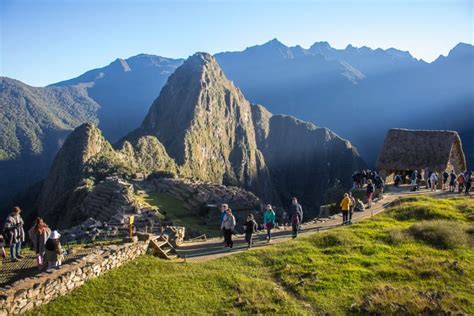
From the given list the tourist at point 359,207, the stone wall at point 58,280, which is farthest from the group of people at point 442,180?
the stone wall at point 58,280

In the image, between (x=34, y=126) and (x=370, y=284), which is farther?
(x=34, y=126)

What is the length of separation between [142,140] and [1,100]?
Result: 86.5m

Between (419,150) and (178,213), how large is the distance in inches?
998

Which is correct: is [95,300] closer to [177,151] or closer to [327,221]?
[327,221]

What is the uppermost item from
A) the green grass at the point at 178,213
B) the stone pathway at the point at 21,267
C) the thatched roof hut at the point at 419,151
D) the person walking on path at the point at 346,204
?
the thatched roof hut at the point at 419,151

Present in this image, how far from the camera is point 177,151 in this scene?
141875mm

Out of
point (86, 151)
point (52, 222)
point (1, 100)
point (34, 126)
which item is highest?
point (1, 100)

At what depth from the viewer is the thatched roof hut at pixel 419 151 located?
4188 cm

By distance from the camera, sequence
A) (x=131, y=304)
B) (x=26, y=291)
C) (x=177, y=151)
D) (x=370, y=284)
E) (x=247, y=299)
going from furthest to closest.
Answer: (x=177, y=151)
(x=370, y=284)
(x=247, y=299)
(x=131, y=304)
(x=26, y=291)

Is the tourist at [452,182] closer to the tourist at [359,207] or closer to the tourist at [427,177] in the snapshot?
the tourist at [427,177]

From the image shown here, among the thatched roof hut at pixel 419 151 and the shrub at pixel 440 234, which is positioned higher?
the thatched roof hut at pixel 419 151

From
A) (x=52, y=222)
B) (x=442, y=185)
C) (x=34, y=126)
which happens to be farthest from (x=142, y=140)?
(x=442, y=185)

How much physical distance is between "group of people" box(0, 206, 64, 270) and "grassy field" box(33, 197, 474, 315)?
1979 mm

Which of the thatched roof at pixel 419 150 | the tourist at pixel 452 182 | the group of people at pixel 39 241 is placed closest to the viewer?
the group of people at pixel 39 241
